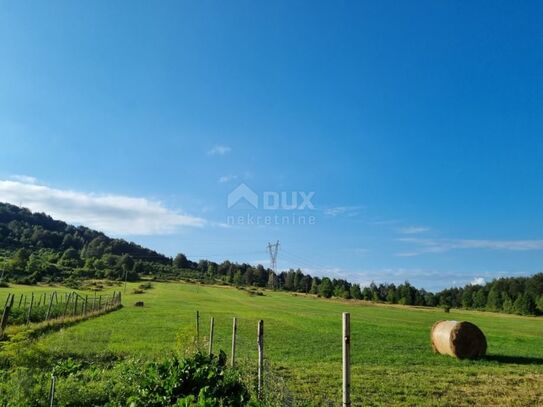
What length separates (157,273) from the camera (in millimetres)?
155750

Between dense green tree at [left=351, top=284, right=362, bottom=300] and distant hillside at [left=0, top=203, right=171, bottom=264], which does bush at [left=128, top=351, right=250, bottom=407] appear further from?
distant hillside at [left=0, top=203, right=171, bottom=264]

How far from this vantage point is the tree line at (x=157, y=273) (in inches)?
3693

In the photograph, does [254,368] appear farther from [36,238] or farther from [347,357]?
[36,238]

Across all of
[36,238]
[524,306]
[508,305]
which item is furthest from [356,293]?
[36,238]

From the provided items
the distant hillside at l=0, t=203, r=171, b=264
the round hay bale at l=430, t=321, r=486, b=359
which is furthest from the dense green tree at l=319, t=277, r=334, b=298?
the round hay bale at l=430, t=321, r=486, b=359

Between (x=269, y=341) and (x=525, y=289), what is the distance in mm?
101329

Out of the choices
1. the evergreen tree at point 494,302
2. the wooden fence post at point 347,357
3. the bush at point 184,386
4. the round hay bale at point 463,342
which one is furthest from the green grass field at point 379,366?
the evergreen tree at point 494,302

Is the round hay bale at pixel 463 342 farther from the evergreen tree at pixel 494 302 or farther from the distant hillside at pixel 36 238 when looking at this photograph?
the distant hillside at pixel 36 238

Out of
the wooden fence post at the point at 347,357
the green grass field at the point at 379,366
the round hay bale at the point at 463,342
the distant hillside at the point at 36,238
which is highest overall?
the distant hillside at the point at 36,238

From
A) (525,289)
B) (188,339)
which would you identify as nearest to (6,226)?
(525,289)

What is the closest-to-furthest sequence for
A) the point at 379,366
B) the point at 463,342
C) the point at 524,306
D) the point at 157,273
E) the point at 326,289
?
the point at 379,366 < the point at 463,342 < the point at 524,306 < the point at 326,289 < the point at 157,273

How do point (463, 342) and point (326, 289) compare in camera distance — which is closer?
point (463, 342)

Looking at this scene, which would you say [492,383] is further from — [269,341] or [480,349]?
[269,341]

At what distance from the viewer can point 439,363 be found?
1972 cm
